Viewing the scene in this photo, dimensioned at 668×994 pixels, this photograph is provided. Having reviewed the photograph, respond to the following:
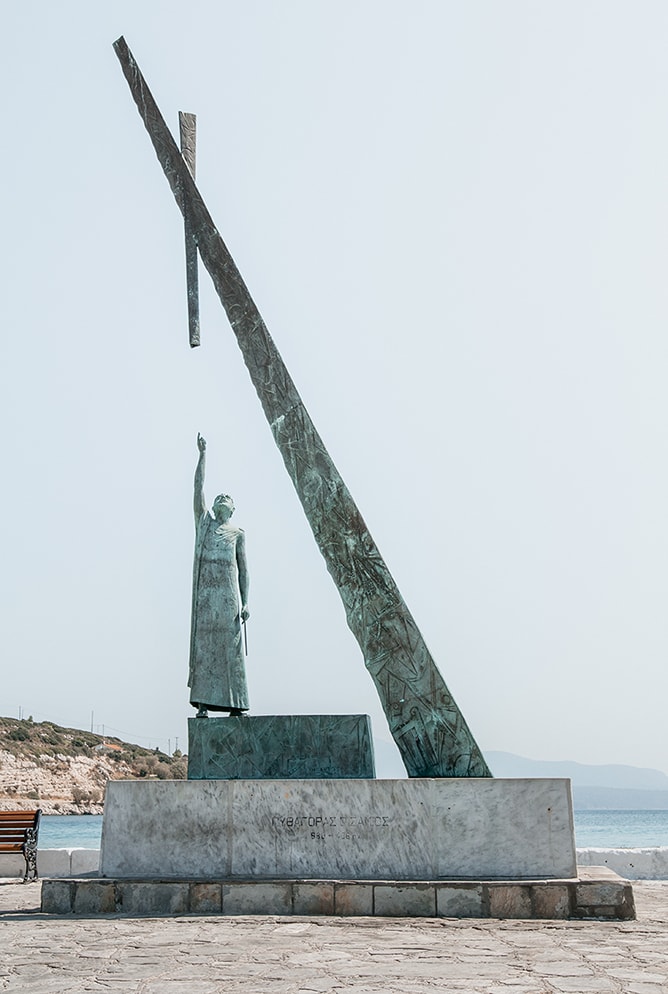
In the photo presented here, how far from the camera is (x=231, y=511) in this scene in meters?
9.06

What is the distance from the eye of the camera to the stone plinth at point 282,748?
8.07 metres

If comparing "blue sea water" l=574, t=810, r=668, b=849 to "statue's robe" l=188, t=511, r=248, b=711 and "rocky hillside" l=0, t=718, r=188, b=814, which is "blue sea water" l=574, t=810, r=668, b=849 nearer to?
"statue's robe" l=188, t=511, r=248, b=711

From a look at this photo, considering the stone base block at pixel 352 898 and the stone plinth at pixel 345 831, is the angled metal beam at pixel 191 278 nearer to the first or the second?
the stone plinth at pixel 345 831

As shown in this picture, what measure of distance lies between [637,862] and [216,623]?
17.1 feet

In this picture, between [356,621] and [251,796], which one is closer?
[251,796]

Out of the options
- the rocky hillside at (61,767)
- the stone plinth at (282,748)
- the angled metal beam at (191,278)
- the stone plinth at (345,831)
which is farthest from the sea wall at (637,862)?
the rocky hillside at (61,767)

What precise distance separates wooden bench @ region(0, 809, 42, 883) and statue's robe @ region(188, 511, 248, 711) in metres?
3.07

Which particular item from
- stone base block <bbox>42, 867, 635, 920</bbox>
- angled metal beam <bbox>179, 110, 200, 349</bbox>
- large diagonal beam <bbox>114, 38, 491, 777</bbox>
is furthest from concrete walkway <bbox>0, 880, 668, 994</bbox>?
angled metal beam <bbox>179, 110, 200, 349</bbox>

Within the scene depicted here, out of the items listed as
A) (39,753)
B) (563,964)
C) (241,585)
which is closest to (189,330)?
(241,585)

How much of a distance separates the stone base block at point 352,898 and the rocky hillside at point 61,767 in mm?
32826

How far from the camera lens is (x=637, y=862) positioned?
1027cm

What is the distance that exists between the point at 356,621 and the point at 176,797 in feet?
6.78

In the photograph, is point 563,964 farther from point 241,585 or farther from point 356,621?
point 241,585

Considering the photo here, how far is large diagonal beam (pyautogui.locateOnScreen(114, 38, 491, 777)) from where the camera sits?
8.13 meters
